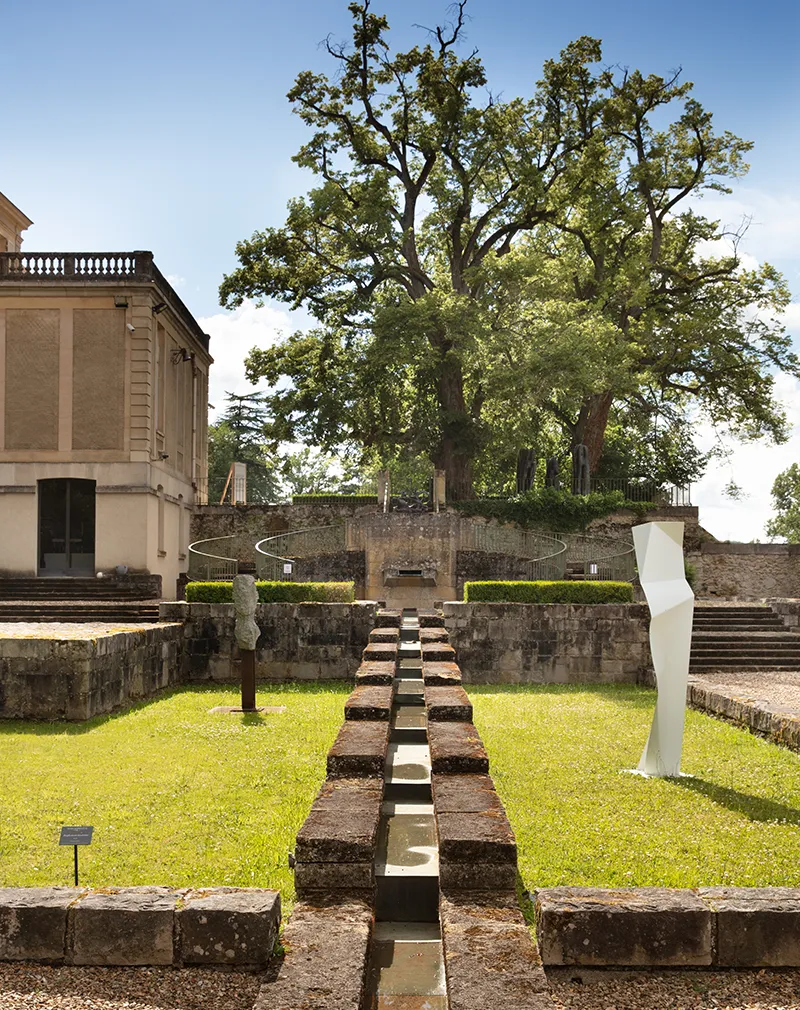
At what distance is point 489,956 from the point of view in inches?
173

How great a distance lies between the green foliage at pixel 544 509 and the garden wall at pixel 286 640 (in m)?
14.3

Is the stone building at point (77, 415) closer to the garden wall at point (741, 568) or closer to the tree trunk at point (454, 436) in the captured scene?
the tree trunk at point (454, 436)

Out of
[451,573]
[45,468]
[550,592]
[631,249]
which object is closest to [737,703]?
[550,592]

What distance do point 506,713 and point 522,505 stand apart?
17.8m

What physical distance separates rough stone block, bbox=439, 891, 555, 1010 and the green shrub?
28.6 m

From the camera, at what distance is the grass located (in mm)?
6555

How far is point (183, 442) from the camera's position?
99.5 ft

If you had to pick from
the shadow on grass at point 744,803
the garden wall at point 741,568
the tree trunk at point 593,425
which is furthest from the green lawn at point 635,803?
the tree trunk at point 593,425

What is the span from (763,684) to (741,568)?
1637 cm

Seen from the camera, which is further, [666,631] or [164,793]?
[666,631]

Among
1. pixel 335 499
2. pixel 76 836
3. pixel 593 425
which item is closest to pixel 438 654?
pixel 76 836

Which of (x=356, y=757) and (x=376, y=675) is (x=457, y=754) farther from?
(x=376, y=675)

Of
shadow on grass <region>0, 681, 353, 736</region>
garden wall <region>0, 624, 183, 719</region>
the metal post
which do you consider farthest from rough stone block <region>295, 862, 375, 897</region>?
the metal post

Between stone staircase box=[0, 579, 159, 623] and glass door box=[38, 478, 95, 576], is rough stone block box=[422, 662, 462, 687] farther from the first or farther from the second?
glass door box=[38, 478, 95, 576]
